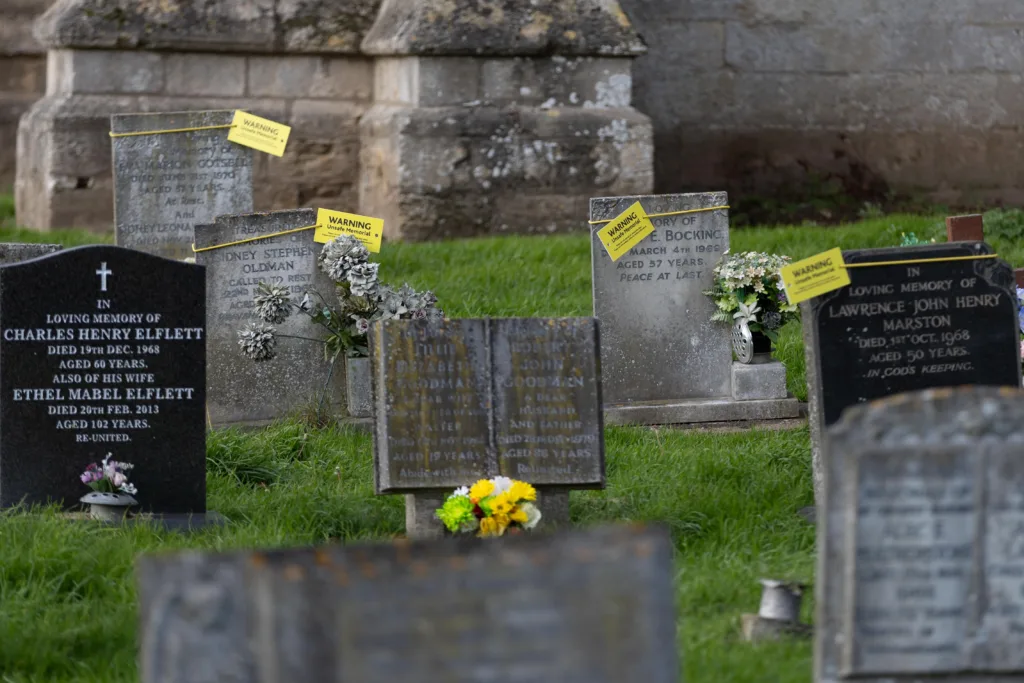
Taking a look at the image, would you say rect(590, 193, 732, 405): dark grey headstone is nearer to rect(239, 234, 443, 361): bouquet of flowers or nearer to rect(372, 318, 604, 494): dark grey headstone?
rect(239, 234, 443, 361): bouquet of flowers

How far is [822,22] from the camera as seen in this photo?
38.4 ft

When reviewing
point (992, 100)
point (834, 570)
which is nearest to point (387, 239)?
point (992, 100)

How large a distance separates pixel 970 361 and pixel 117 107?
676 cm

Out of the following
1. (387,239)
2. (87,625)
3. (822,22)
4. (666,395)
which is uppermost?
(822,22)

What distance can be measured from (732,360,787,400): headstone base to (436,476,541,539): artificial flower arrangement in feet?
7.79

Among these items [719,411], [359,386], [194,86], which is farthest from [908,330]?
[194,86]

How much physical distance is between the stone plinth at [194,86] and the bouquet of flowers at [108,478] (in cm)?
533

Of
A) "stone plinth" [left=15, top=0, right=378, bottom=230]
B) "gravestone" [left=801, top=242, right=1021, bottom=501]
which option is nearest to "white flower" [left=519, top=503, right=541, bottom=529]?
"gravestone" [left=801, top=242, right=1021, bottom=501]

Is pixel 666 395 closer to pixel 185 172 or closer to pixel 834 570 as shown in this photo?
pixel 185 172

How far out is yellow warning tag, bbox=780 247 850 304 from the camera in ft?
16.5

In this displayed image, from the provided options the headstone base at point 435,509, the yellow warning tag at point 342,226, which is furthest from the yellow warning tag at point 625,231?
the headstone base at point 435,509

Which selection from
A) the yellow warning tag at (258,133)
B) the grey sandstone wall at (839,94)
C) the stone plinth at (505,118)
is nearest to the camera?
the yellow warning tag at (258,133)

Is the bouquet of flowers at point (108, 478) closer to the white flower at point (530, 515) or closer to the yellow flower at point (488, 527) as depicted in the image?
the yellow flower at point (488, 527)

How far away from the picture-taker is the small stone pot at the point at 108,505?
536 cm
